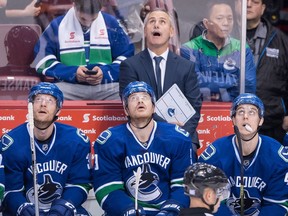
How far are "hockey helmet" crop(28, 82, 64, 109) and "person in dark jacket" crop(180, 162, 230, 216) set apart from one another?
1.81 metres

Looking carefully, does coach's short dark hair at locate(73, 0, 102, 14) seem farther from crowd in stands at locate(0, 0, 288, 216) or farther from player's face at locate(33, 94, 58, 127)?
player's face at locate(33, 94, 58, 127)

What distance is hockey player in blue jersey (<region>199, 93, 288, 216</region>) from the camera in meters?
9.64

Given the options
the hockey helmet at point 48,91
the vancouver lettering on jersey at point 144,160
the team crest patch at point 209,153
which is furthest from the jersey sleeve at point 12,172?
the team crest patch at point 209,153

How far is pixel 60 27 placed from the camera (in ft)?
35.4

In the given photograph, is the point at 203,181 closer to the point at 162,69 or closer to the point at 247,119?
the point at 247,119

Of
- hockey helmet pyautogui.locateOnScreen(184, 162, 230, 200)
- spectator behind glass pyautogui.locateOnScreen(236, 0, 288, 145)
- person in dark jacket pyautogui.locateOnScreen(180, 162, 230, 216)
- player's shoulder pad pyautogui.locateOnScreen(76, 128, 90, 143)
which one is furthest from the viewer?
spectator behind glass pyautogui.locateOnScreen(236, 0, 288, 145)

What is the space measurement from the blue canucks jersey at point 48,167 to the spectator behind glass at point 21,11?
1325mm

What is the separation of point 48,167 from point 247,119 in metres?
1.64

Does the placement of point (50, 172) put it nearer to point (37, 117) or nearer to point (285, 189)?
point (37, 117)

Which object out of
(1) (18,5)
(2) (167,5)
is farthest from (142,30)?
(1) (18,5)

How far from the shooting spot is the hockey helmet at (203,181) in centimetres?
806

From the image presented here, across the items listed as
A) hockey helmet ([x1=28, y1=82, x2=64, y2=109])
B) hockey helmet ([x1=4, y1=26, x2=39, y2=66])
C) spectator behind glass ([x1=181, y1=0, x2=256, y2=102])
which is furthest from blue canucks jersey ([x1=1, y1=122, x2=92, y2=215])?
spectator behind glass ([x1=181, y1=0, x2=256, y2=102])

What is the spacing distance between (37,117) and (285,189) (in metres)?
2.06

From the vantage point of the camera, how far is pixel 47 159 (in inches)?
385
